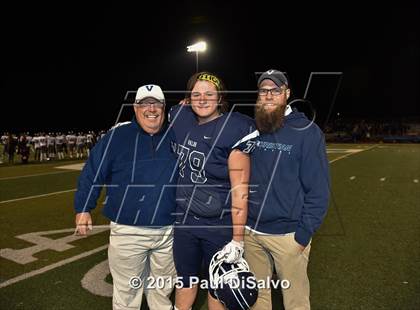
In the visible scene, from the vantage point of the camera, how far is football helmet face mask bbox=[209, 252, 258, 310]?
2.39 meters

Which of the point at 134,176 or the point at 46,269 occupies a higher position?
the point at 134,176

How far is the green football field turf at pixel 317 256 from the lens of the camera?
12.1 feet

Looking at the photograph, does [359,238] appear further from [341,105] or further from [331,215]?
[341,105]

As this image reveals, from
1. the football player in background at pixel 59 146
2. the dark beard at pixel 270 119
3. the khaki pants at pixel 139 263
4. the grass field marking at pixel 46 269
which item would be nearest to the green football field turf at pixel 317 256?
the grass field marking at pixel 46 269

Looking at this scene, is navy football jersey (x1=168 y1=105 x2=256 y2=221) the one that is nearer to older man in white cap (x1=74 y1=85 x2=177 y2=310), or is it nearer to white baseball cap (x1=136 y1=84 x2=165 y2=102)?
older man in white cap (x1=74 y1=85 x2=177 y2=310)

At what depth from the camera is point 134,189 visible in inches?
106

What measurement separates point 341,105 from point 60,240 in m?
73.4

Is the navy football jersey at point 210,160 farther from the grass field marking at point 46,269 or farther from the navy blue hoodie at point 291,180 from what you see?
the grass field marking at point 46,269

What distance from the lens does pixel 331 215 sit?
7137 mm

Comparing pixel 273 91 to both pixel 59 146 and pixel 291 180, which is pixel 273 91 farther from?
pixel 59 146

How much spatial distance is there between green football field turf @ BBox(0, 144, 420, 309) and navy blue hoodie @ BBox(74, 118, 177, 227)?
1286 millimetres

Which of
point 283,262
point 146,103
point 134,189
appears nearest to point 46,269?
point 134,189

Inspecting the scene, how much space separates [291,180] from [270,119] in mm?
404

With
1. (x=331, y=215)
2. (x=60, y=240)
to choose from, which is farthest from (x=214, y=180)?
(x=331, y=215)
